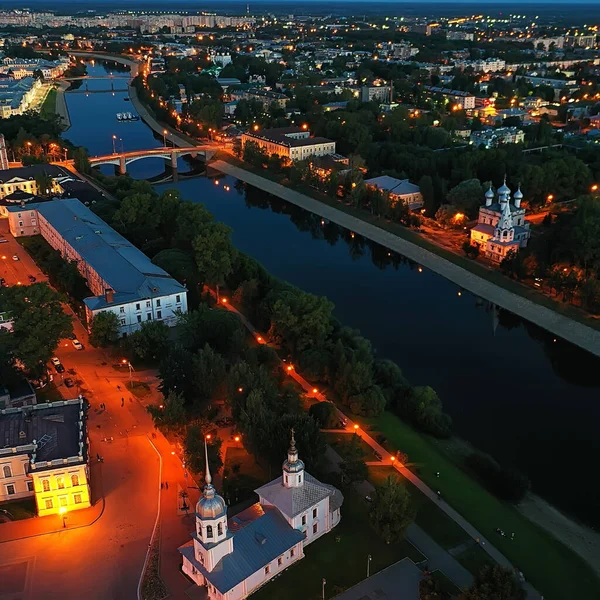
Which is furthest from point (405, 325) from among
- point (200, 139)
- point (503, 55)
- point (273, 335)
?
point (503, 55)

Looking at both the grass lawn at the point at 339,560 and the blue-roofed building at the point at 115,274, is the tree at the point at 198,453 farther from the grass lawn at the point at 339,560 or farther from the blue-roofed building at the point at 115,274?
the blue-roofed building at the point at 115,274

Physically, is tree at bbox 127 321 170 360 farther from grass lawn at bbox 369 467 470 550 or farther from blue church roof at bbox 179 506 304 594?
blue church roof at bbox 179 506 304 594

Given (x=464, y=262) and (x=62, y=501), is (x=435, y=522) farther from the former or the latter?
(x=464, y=262)

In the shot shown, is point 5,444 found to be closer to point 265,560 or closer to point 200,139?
point 265,560

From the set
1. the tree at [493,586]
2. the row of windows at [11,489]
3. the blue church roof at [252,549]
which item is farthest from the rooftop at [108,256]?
the tree at [493,586]

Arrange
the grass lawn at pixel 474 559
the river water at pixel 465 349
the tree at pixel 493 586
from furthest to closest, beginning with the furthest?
1. the river water at pixel 465 349
2. the grass lawn at pixel 474 559
3. the tree at pixel 493 586

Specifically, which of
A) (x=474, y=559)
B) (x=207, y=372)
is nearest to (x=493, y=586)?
(x=474, y=559)

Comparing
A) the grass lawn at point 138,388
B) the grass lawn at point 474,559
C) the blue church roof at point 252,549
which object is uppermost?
the blue church roof at point 252,549
